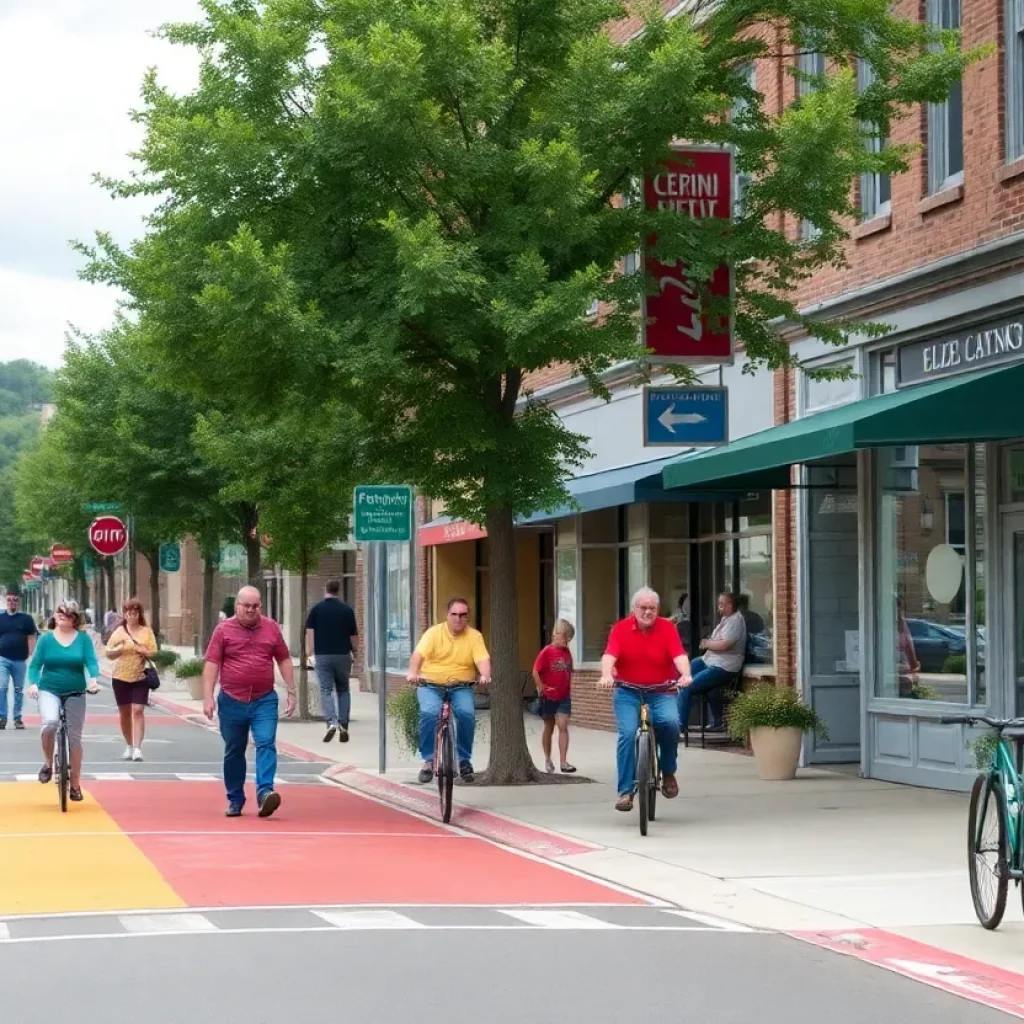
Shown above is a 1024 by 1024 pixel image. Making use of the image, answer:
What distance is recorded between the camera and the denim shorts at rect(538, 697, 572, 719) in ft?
62.1

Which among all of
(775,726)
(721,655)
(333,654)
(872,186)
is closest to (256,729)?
(775,726)

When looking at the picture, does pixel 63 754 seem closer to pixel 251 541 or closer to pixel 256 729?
pixel 256 729

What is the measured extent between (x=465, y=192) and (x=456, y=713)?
4.22 metres

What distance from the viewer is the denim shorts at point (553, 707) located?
62.1 feet

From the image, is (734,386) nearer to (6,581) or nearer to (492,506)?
(492,506)

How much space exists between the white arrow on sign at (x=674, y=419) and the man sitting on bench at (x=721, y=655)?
3.37 m

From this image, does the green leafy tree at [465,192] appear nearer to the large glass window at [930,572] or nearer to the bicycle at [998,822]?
the large glass window at [930,572]

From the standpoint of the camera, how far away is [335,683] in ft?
82.7

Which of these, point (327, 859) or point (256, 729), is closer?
point (327, 859)

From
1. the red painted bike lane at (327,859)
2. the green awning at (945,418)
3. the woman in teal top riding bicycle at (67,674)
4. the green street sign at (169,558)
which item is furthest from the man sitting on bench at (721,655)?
the green street sign at (169,558)

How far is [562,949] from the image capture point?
9.08 meters

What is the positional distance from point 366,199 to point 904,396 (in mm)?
4817

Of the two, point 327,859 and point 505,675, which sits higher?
point 505,675

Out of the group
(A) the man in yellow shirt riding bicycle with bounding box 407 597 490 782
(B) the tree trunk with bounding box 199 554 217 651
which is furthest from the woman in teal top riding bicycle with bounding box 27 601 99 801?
(B) the tree trunk with bounding box 199 554 217 651
